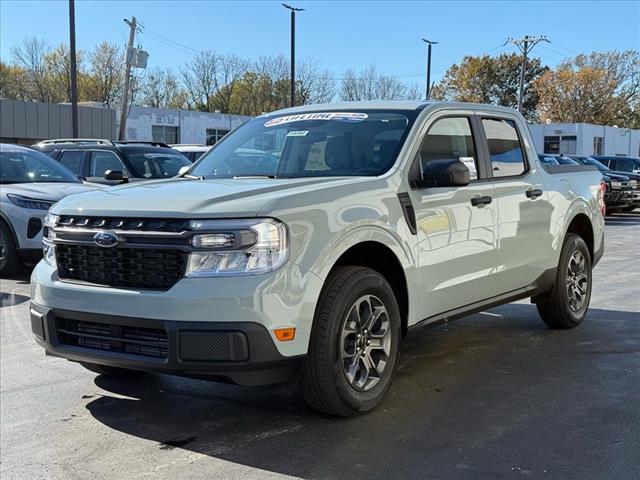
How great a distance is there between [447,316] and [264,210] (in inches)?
72.9

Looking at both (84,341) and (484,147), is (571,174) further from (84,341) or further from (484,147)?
(84,341)

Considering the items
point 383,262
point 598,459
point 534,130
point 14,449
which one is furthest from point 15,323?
point 534,130

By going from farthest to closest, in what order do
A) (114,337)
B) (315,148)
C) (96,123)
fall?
(96,123), (315,148), (114,337)

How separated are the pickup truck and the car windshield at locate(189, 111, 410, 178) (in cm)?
1

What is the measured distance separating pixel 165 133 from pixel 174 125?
822 millimetres

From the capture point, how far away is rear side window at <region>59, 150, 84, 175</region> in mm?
12297

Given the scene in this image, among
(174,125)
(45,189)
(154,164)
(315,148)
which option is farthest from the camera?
(174,125)

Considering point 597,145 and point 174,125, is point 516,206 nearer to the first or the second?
point 174,125

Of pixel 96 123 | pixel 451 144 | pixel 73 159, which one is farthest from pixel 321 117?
pixel 96 123

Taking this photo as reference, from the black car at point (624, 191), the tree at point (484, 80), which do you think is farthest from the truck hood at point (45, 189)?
the tree at point (484, 80)

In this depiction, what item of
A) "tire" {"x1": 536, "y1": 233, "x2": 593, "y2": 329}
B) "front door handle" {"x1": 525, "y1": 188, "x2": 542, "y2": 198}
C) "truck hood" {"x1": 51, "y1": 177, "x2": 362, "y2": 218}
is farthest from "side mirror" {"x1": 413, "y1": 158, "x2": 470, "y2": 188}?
"tire" {"x1": 536, "y1": 233, "x2": 593, "y2": 329}

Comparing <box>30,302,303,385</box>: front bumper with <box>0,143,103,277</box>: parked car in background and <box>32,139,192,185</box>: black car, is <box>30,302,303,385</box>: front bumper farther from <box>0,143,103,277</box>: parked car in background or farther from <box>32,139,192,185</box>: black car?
<box>32,139,192,185</box>: black car

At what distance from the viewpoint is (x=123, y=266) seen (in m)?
3.76

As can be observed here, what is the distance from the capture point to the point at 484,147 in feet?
18.0
